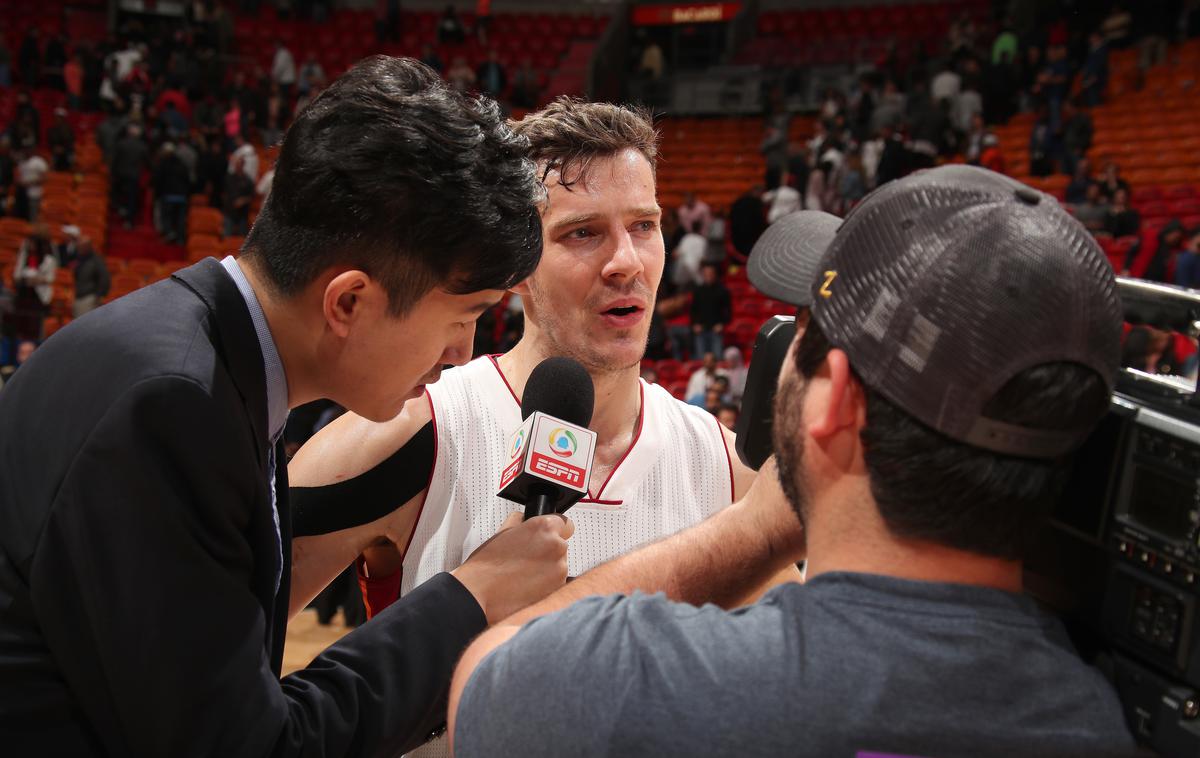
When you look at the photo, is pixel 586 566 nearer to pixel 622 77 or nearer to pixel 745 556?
pixel 745 556

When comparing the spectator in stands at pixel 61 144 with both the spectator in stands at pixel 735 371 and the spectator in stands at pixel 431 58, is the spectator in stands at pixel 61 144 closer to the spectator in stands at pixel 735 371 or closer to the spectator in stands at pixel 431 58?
the spectator in stands at pixel 431 58

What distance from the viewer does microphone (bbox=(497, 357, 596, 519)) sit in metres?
1.67

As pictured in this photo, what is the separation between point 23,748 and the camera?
1306mm

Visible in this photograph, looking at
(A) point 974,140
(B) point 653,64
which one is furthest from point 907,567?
(B) point 653,64

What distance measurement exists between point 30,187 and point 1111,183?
43.5 ft

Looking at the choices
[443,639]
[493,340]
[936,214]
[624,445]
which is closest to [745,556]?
[443,639]

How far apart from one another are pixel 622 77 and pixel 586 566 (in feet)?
66.7

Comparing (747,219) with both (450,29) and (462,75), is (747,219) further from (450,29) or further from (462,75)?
(450,29)

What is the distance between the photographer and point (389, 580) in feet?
7.41

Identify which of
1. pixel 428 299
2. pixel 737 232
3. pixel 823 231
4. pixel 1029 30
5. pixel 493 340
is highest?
pixel 1029 30

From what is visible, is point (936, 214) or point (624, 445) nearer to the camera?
point (936, 214)

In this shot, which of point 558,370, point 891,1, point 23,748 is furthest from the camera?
point 891,1

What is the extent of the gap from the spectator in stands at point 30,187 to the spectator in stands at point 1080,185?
12.9 m

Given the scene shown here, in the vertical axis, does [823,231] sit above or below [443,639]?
above
